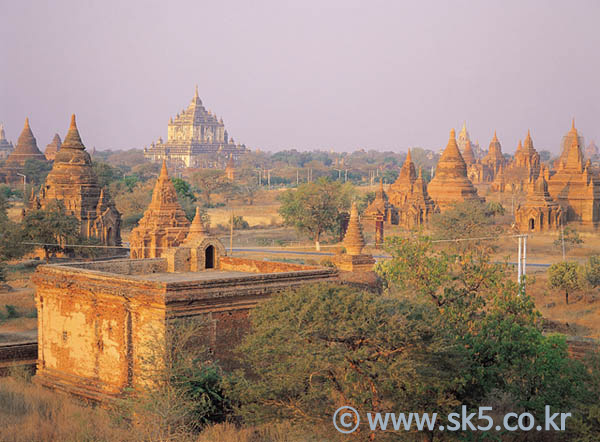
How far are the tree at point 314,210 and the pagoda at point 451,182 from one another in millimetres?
11594

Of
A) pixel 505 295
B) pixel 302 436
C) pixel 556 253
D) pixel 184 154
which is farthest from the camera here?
pixel 184 154

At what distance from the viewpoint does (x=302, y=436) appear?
1419cm

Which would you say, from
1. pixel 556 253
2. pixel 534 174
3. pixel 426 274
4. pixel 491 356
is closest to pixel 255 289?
pixel 491 356

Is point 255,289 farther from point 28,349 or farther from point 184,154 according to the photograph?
point 184,154

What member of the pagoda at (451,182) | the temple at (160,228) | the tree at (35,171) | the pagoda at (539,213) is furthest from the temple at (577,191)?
the tree at (35,171)

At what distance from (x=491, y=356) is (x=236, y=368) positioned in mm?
5472

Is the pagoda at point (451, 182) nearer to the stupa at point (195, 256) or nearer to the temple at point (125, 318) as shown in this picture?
the stupa at point (195, 256)

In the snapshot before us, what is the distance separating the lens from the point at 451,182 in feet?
205

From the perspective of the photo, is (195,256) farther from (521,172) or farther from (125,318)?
(521,172)

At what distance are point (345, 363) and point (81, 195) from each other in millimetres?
33542

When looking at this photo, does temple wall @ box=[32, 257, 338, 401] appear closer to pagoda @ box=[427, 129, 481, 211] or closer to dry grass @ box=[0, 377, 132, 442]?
dry grass @ box=[0, 377, 132, 442]

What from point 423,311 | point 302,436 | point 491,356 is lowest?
point 302,436

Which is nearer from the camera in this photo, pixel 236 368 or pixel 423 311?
pixel 423 311

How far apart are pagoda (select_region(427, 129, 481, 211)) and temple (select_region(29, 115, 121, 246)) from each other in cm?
2840
